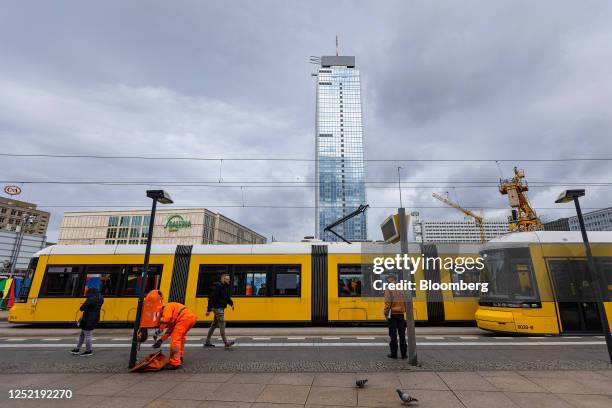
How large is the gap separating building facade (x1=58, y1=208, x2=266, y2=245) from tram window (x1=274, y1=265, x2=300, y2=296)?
74.8 meters

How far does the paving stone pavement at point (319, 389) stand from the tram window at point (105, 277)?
23.3 feet

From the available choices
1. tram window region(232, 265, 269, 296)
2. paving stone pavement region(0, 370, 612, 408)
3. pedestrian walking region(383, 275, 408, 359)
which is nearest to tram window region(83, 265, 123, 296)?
tram window region(232, 265, 269, 296)

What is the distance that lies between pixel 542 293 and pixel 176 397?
10.4 meters

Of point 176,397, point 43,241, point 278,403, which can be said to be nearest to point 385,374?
point 278,403

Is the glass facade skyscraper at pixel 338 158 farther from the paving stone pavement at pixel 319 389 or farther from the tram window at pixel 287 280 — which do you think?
the paving stone pavement at pixel 319 389

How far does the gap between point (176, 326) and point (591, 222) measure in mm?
147503

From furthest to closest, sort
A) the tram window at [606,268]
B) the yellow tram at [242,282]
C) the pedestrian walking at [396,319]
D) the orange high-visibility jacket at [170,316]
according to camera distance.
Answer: the yellow tram at [242,282]
the tram window at [606,268]
the pedestrian walking at [396,319]
the orange high-visibility jacket at [170,316]

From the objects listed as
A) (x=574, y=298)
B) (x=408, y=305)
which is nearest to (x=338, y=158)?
(x=574, y=298)

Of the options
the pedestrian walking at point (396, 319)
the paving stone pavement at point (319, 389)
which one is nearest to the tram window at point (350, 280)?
the pedestrian walking at point (396, 319)

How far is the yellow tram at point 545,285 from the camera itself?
9.63 m

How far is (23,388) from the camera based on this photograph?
518cm

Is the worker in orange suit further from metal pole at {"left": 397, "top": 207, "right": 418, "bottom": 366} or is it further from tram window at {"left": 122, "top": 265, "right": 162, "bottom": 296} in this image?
tram window at {"left": 122, "top": 265, "right": 162, "bottom": 296}

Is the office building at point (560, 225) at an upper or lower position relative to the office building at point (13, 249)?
upper

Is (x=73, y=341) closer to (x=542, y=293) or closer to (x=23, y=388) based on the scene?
(x=23, y=388)
